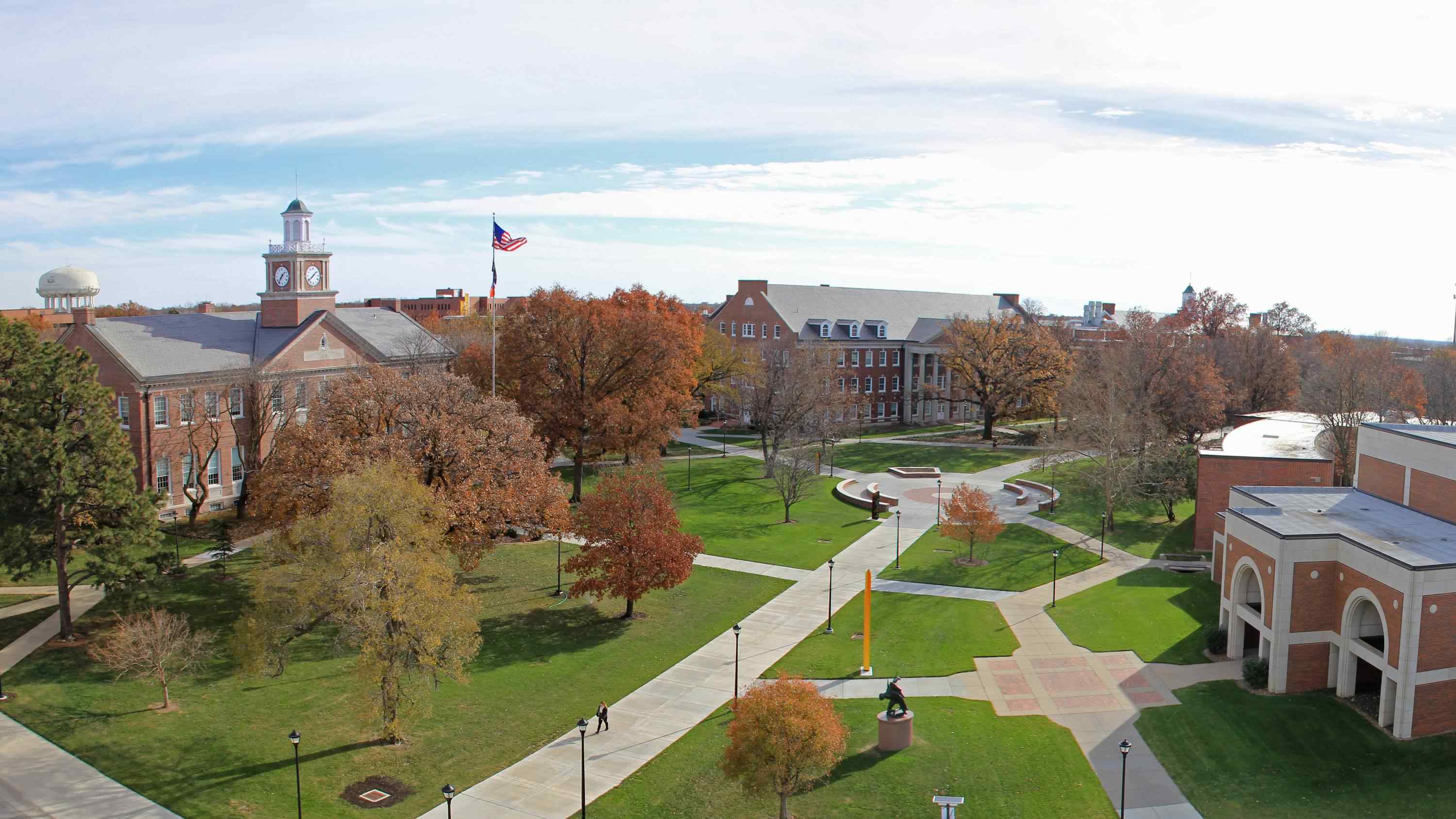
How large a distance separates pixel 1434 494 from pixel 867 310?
6777 cm

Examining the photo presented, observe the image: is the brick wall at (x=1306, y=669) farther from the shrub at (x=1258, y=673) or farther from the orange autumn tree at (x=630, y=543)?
the orange autumn tree at (x=630, y=543)

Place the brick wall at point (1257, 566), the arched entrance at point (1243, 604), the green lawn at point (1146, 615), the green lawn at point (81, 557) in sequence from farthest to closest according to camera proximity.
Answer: the green lawn at point (81, 557)
the green lawn at point (1146, 615)
the arched entrance at point (1243, 604)
the brick wall at point (1257, 566)

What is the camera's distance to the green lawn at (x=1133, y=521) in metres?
49.5

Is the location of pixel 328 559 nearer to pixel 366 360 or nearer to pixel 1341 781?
pixel 1341 781

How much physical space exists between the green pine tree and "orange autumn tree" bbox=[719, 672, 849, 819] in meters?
23.1

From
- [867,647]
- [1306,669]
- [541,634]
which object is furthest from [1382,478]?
[541,634]

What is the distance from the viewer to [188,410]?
49.0 metres

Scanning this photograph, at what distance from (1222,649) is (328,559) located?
29.4m

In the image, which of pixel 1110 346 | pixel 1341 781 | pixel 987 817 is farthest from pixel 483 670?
pixel 1110 346

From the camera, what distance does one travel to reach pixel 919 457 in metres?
74.5

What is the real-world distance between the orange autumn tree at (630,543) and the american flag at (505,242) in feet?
63.8

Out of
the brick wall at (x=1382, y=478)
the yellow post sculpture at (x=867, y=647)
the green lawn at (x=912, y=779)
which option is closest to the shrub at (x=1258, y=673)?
the green lawn at (x=912, y=779)

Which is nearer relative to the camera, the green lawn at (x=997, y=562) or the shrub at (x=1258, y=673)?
the shrub at (x=1258, y=673)

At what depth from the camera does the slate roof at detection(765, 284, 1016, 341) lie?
94.1 meters
